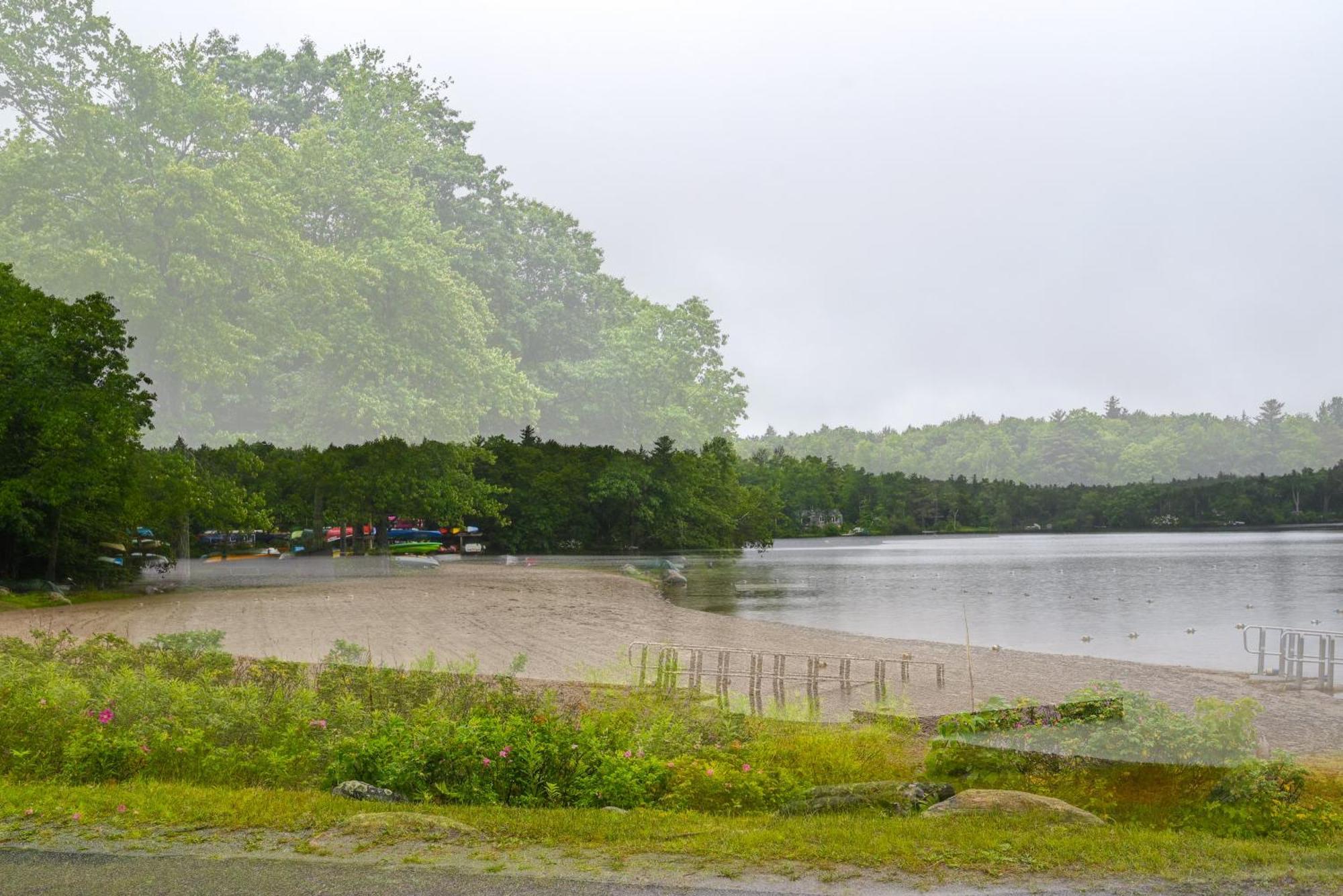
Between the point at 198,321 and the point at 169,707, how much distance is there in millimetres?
62628

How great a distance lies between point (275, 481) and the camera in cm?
5034

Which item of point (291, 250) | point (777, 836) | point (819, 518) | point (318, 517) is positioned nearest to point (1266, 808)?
point (777, 836)

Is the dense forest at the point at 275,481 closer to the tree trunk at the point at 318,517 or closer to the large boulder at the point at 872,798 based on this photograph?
the tree trunk at the point at 318,517

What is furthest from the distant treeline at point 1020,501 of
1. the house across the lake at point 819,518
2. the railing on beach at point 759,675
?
the railing on beach at point 759,675

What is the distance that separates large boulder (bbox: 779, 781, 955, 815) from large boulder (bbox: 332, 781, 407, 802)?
3495 millimetres

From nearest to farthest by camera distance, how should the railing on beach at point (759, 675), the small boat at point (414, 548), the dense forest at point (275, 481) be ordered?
the railing on beach at point (759, 675) → the dense forest at point (275, 481) → the small boat at point (414, 548)

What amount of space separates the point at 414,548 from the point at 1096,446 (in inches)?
4963

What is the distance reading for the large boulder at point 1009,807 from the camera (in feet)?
30.7

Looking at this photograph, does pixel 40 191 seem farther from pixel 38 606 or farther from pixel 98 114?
pixel 38 606

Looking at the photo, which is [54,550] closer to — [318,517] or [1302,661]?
[318,517]

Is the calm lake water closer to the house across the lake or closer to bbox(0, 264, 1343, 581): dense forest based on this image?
bbox(0, 264, 1343, 581): dense forest

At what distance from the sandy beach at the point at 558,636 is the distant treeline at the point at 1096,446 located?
11194 centimetres

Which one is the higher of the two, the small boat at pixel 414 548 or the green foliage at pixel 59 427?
the green foliage at pixel 59 427

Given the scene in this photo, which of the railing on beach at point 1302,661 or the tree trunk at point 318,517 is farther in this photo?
the tree trunk at point 318,517
